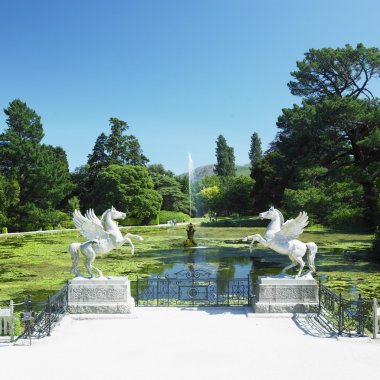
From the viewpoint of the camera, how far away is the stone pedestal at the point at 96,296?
35.5ft

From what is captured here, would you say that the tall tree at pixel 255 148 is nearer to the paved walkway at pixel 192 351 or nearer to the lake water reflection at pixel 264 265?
the lake water reflection at pixel 264 265

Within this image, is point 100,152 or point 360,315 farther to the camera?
point 100,152

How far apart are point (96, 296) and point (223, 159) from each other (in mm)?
83122

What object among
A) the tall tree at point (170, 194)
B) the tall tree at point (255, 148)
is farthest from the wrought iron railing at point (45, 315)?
the tall tree at point (255, 148)

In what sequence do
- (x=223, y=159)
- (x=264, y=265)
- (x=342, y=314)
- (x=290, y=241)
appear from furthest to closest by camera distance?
(x=223, y=159), (x=264, y=265), (x=290, y=241), (x=342, y=314)

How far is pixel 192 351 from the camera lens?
8.30 meters

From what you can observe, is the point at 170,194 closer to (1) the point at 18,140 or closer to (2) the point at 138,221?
(2) the point at 138,221

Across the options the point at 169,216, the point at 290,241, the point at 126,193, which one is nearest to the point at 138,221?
the point at 126,193

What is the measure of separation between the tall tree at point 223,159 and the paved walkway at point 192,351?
8264cm

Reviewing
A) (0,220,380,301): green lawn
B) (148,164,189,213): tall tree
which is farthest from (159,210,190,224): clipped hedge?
(0,220,380,301): green lawn

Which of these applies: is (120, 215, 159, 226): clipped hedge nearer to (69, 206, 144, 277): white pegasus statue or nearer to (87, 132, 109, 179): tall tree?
(87, 132, 109, 179): tall tree

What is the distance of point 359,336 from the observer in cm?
912

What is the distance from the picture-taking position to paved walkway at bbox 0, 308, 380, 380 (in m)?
7.24

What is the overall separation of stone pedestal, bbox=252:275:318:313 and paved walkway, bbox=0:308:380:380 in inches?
13.2
